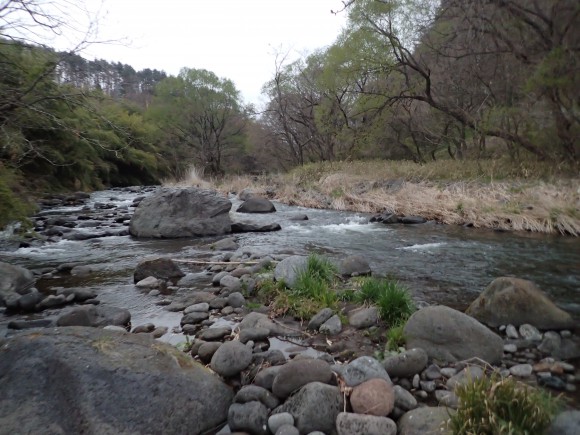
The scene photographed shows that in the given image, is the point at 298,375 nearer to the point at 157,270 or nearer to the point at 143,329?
the point at 143,329

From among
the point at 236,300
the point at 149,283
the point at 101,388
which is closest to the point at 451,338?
the point at 236,300

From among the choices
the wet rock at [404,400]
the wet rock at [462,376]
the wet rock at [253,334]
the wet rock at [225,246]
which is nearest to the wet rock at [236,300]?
the wet rock at [253,334]

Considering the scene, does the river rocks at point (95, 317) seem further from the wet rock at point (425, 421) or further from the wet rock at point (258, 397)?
the wet rock at point (425, 421)

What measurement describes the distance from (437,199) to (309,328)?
933 centimetres

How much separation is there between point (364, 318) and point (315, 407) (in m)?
1.61

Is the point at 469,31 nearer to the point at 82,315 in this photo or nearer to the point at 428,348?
the point at 428,348

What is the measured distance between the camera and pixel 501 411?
2010 millimetres

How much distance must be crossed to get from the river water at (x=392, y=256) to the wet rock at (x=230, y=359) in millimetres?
1201

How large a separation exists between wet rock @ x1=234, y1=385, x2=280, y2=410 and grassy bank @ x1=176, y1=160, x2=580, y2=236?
28.3 ft

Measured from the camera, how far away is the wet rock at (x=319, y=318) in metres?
3.86

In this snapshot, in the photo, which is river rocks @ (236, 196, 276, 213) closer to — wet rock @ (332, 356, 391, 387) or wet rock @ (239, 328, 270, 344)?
wet rock @ (239, 328, 270, 344)

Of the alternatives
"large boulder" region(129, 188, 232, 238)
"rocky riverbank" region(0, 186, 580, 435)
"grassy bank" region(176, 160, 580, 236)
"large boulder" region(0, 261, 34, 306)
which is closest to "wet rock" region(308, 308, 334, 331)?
"rocky riverbank" region(0, 186, 580, 435)

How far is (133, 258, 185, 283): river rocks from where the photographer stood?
18.4 feet

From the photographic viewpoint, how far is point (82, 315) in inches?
153
